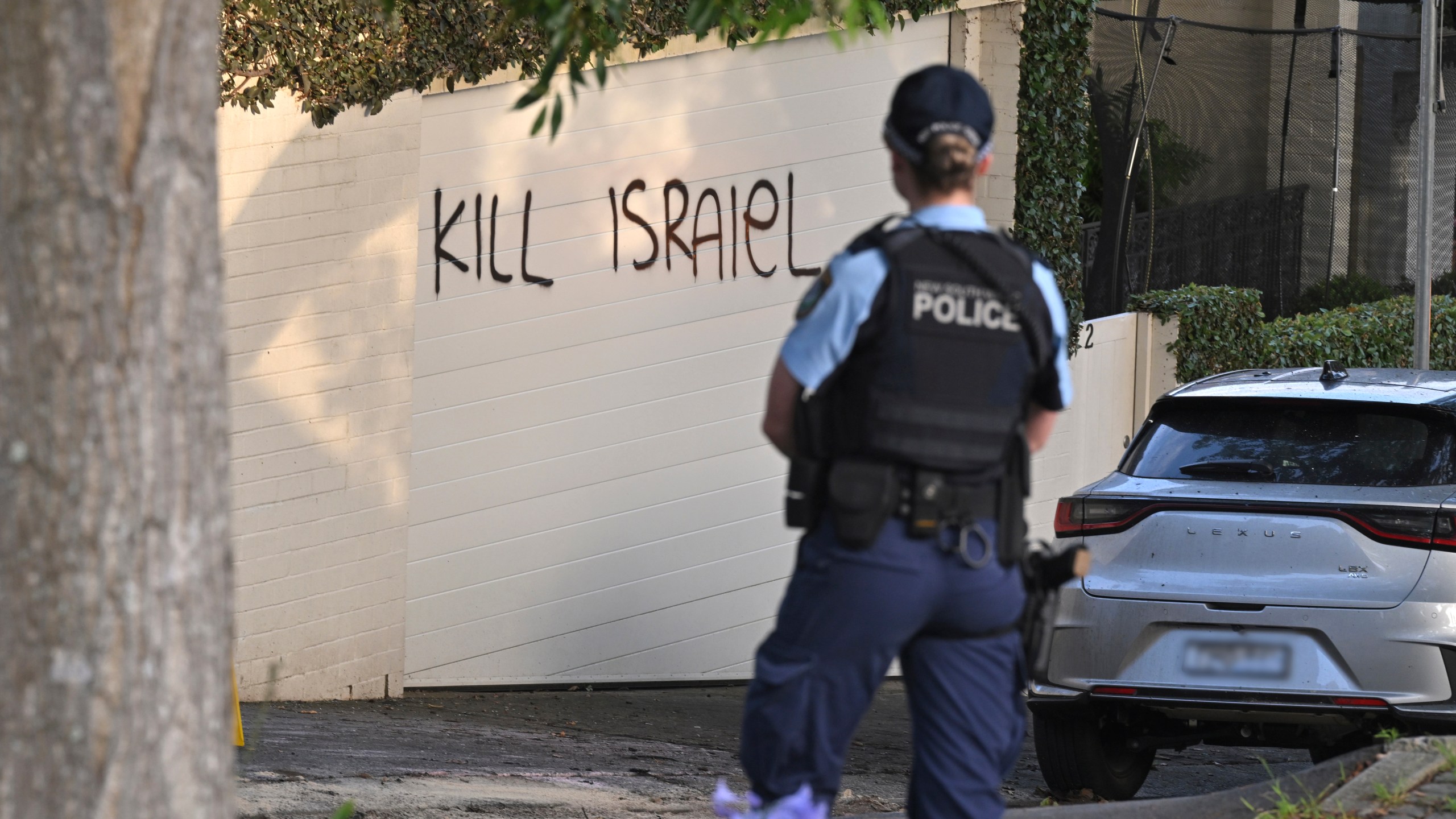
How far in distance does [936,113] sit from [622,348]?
5.26m

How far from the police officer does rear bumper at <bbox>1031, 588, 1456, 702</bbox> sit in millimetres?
2305

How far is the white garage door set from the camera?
7.67 m

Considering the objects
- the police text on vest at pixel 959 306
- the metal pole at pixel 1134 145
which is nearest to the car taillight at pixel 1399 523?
the police text on vest at pixel 959 306

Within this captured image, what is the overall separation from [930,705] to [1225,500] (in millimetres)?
2645

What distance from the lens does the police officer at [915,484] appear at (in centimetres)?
292

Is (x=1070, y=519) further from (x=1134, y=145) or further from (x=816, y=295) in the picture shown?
(x=1134, y=145)

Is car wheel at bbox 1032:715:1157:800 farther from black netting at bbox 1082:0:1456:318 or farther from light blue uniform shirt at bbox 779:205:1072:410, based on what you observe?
black netting at bbox 1082:0:1456:318

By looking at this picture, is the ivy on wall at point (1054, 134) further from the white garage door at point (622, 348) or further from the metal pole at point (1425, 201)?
the metal pole at point (1425, 201)

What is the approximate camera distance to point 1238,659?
5.17 m

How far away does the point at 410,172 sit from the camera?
24.2 feet

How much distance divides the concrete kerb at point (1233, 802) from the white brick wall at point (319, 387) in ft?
11.0

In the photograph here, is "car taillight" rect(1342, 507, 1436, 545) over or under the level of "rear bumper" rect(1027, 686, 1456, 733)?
over

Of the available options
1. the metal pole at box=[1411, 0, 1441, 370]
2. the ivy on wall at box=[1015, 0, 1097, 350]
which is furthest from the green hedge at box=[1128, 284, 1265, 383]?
the ivy on wall at box=[1015, 0, 1097, 350]

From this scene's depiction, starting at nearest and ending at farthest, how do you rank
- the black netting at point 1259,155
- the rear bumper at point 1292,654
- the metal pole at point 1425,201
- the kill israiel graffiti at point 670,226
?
the rear bumper at point 1292,654, the kill israiel graffiti at point 670,226, the metal pole at point 1425,201, the black netting at point 1259,155
